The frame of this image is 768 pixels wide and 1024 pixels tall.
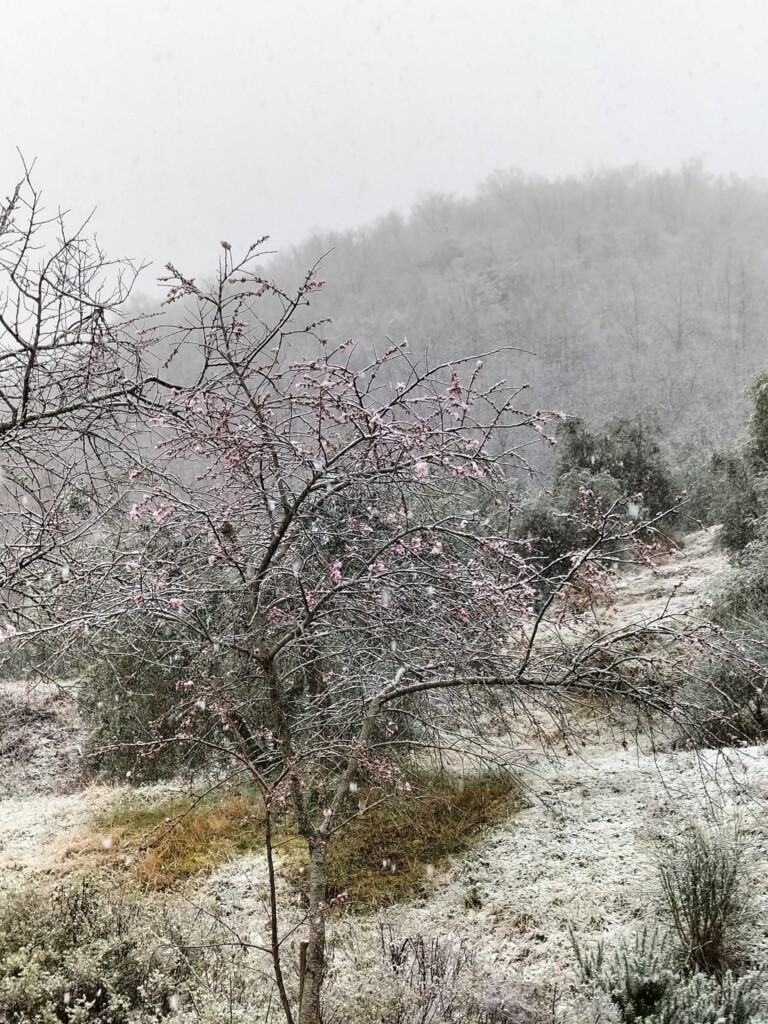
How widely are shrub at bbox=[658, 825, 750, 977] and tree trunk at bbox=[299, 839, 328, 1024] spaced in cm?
181

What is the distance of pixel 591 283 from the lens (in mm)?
64250

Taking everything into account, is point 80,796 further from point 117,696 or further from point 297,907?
point 297,907

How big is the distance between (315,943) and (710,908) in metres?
2.10

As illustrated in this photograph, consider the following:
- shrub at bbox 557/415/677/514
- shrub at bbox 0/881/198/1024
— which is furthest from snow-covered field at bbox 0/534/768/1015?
shrub at bbox 557/415/677/514

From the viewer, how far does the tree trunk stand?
256cm

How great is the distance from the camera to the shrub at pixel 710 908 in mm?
3359

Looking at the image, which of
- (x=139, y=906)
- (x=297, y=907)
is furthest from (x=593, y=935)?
(x=139, y=906)

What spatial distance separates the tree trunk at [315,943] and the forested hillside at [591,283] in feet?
130

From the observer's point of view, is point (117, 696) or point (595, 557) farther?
point (117, 696)

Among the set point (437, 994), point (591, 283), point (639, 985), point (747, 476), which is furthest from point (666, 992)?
point (591, 283)

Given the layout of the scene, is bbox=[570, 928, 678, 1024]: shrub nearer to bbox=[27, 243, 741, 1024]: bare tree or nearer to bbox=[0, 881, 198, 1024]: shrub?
bbox=[27, 243, 741, 1024]: bare tree

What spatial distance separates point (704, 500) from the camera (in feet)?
58.7

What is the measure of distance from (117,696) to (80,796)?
1392 millimetres

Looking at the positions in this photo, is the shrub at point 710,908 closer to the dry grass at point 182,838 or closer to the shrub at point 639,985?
the shrub at point 639,985
